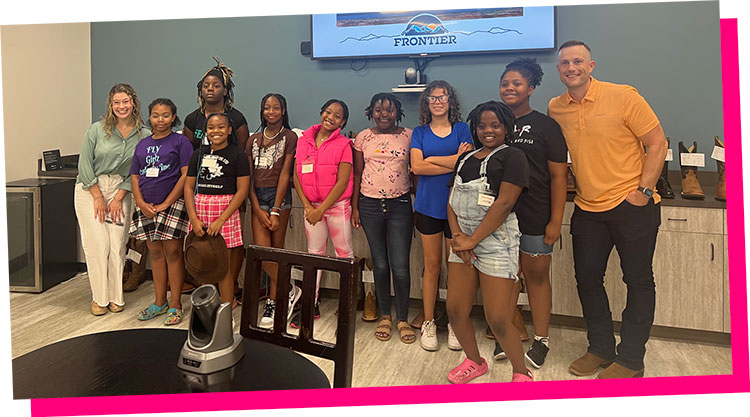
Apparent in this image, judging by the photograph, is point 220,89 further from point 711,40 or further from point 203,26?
point 711,40

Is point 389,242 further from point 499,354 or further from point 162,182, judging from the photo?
point 162,182

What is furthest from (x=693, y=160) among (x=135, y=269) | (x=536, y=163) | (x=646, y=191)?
(x=135, y=269)

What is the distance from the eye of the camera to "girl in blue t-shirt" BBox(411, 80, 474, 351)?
2.90 meters

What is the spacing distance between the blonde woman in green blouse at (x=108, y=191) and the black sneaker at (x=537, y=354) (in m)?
2.40

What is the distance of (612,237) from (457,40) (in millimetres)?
1590

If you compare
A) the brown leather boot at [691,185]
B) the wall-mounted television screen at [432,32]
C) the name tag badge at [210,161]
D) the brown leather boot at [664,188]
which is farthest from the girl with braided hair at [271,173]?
the brown leather boot at [691,185]

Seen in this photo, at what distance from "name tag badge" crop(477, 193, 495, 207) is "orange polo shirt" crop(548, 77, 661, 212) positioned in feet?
1.65

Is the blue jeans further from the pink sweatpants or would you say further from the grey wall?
the grey wall

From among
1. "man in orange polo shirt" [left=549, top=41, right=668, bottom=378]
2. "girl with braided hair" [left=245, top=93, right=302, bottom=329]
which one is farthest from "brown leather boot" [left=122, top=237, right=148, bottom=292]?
"man in orange polo shirt" [left=549, top=41, right=668, bottom=378]

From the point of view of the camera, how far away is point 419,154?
293cm

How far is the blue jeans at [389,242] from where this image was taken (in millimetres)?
3123

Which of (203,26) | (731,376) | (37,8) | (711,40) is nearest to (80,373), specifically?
(37,8)

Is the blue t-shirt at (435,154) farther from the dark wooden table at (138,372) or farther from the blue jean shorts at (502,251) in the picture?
the dark wooden table at (138,372)

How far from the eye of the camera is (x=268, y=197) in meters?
3.38
